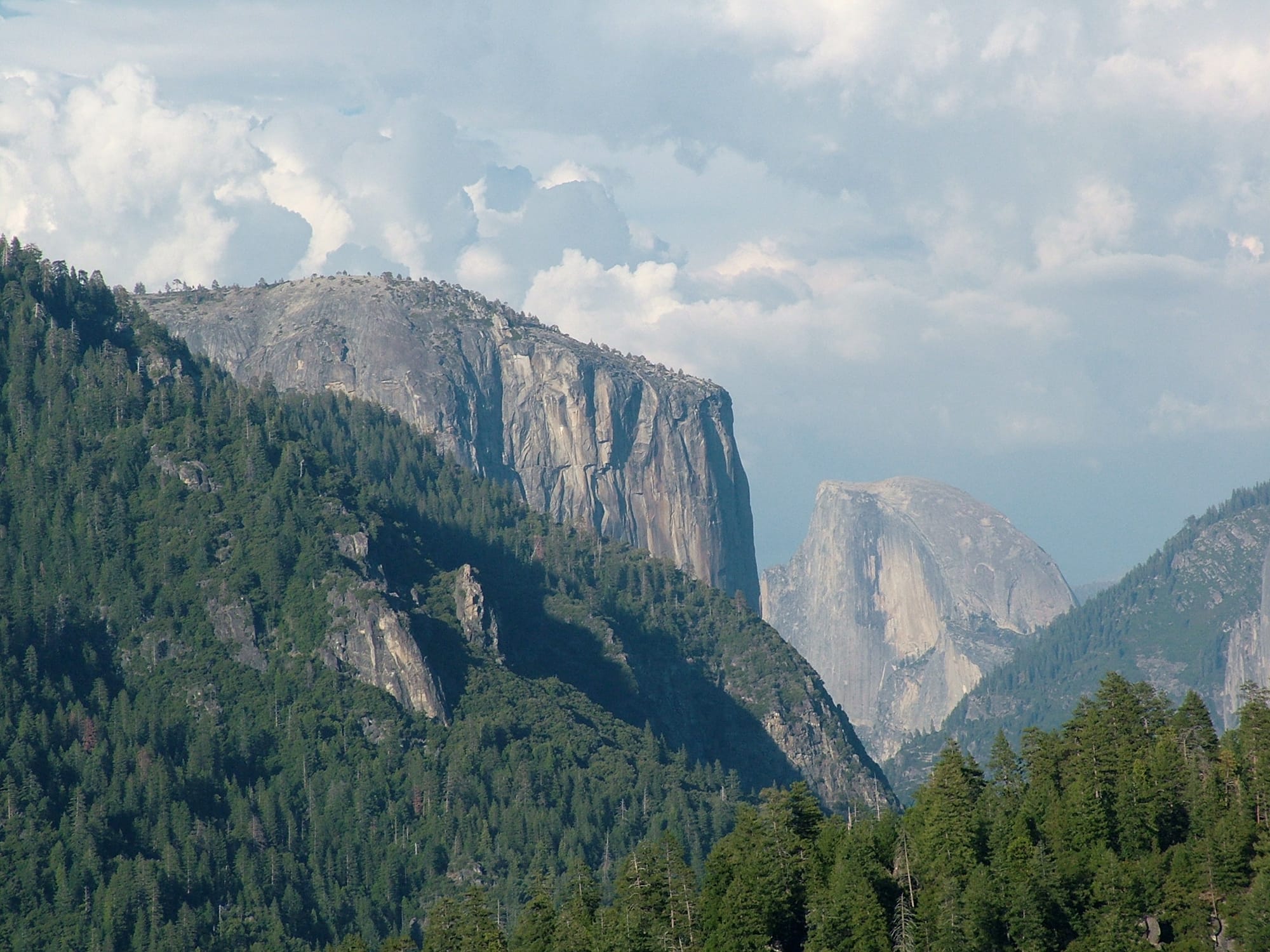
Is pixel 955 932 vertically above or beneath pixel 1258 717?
beneath

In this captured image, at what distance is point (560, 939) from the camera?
6344 inches

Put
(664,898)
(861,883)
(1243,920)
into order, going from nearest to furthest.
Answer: (1243,920)
(861,883)
(664,898)

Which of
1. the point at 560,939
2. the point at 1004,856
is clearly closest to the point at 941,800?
the point at 1004,856

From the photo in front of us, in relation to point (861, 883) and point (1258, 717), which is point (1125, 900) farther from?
point (1258, 717)

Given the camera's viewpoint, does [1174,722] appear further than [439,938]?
Yes

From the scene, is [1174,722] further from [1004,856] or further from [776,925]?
[776,925]

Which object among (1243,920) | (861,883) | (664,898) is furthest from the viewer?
(664,898)

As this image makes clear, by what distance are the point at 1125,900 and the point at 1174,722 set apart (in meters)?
37.5

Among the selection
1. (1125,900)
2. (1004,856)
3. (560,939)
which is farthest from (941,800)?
(560,939)

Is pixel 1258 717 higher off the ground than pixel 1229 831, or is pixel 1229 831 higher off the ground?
pixel 1258 717

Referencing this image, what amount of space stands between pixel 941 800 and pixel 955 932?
23.0m

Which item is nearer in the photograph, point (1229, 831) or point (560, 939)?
point (1229, 831)

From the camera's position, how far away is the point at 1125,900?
147375 mm

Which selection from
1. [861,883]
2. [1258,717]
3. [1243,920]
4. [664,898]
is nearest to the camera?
[1243,920]
